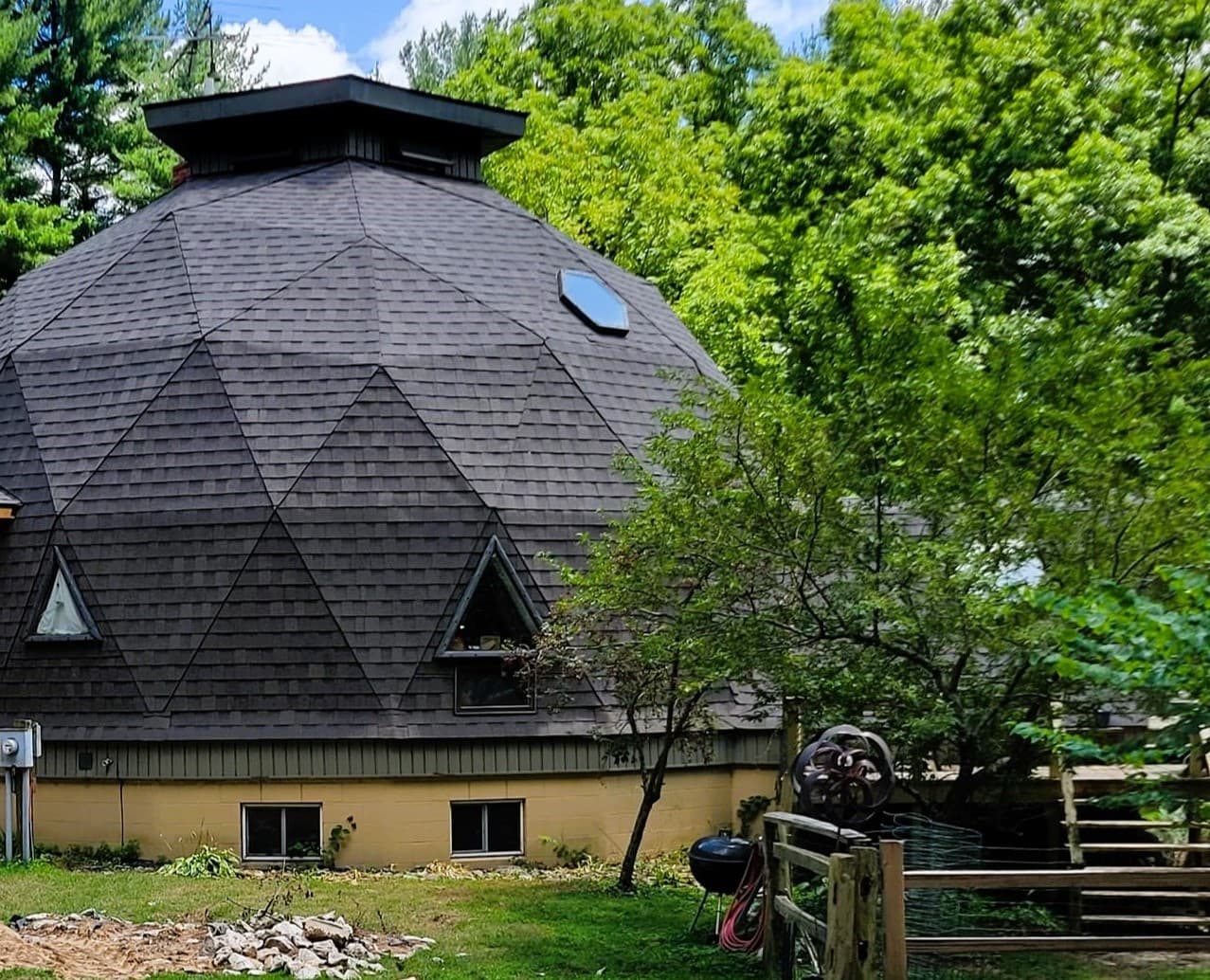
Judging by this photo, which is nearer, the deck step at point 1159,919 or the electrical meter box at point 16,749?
the deck step at point 1159,919

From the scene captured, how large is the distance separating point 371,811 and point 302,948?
540 centimetres

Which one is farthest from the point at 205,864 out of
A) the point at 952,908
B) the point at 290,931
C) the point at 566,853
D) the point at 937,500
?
the point at 937,500

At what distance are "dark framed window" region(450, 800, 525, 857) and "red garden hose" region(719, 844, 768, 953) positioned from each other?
16.3ft

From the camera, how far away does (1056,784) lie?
13.2 meters

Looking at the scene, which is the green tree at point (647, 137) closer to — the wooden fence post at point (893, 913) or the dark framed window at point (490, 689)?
the dark framed window at point (490, 689)

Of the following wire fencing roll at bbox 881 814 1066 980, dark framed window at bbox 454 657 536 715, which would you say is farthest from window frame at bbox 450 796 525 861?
wire fencing roll at bbox 881 814 1066 980

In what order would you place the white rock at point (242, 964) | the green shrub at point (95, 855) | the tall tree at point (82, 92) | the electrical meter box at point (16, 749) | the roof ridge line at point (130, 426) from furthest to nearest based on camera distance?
the tall tree at point (82, 92)
the roof ridge line at point (130, 426)
the green shrub at point (95, 855)
the electrical meter box at point (16, 749)
the white rock at point (242, 964)

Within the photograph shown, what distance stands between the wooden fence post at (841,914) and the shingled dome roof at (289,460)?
8001 mm

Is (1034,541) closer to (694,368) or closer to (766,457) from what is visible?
(766,457)

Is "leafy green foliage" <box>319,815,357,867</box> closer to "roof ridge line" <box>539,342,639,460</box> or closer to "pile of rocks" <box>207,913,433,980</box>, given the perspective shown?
"pile of rocks" <box>207,913,433,980</box>

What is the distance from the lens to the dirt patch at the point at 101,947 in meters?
9.67

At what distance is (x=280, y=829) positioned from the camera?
51.8 feet

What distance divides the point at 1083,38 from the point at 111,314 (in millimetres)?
13923

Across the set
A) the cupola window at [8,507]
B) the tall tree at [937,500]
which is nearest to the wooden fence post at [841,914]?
the tall tree at [937,500]
